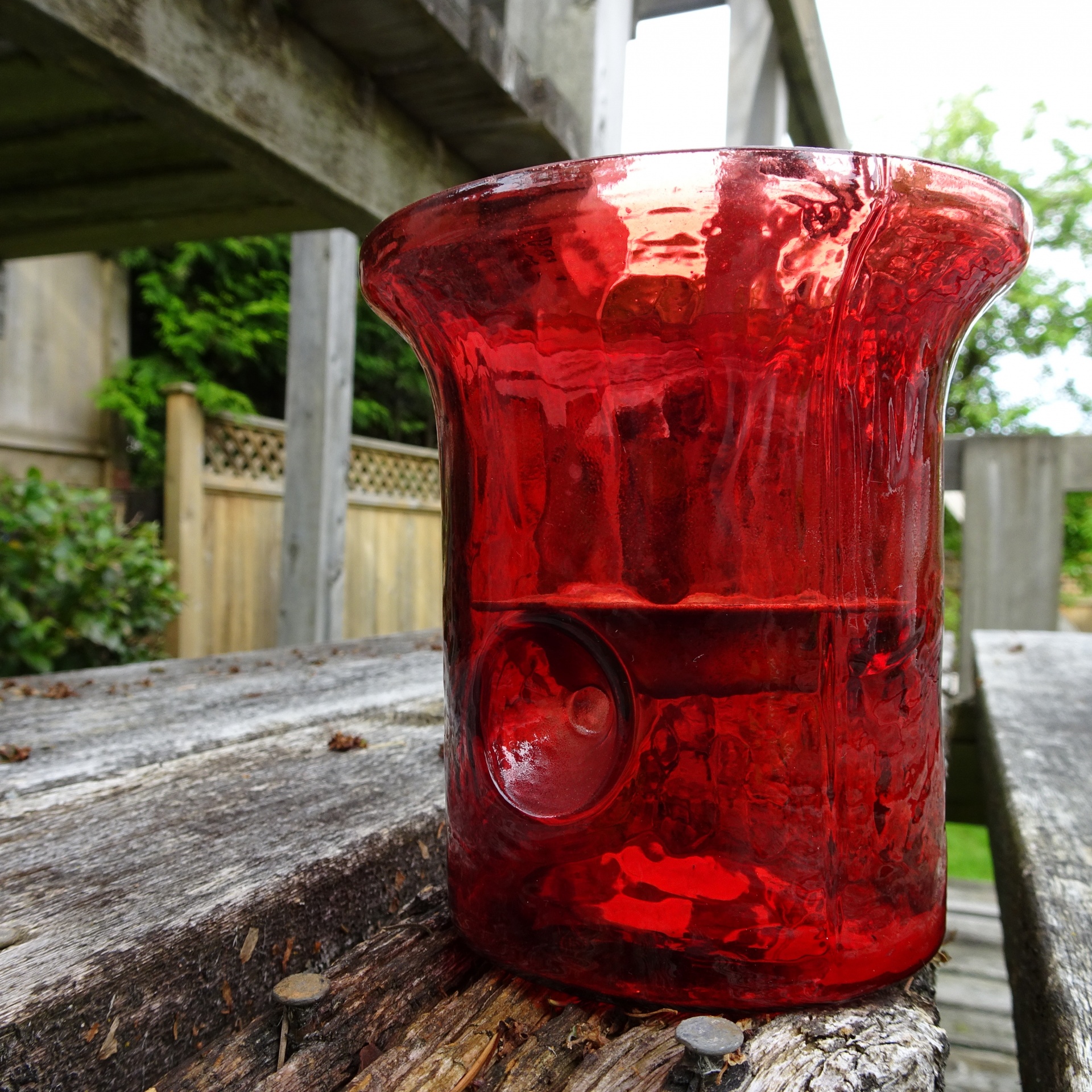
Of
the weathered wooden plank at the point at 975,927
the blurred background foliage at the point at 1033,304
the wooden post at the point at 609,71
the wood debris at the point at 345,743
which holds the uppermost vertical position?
the blurred background foliage at the point at 1033,304

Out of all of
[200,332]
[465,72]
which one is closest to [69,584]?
[200,332]

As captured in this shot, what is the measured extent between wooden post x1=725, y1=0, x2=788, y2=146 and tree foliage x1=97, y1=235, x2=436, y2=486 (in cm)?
321

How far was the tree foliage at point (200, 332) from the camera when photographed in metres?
5.61

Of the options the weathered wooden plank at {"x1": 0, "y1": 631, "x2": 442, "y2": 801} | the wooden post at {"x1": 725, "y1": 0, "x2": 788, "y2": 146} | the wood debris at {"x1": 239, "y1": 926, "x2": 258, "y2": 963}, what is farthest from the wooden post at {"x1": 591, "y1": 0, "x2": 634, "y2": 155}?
the wood debris at {"x1": 239, "y1": 926, "x2": 258, "y2": 963}

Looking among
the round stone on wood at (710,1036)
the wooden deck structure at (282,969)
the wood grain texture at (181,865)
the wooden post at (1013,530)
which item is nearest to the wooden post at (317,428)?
the wooden post at (1013,530)

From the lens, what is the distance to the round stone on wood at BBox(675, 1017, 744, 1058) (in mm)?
370

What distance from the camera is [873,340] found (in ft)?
1.42

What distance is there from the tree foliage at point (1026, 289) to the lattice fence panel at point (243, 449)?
13136mm

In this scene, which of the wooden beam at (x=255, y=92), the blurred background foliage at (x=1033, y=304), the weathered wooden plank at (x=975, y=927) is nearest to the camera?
the wooden beam at (x=255, y=92)

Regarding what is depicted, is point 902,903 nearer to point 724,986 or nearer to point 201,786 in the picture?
point 724,986

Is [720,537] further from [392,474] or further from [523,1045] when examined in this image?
[392,474]

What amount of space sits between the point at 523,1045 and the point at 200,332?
5.93m

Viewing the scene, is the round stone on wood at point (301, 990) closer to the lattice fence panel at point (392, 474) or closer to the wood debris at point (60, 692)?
the wood debris at point (60, 692)

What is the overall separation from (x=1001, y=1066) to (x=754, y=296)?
229 cm
